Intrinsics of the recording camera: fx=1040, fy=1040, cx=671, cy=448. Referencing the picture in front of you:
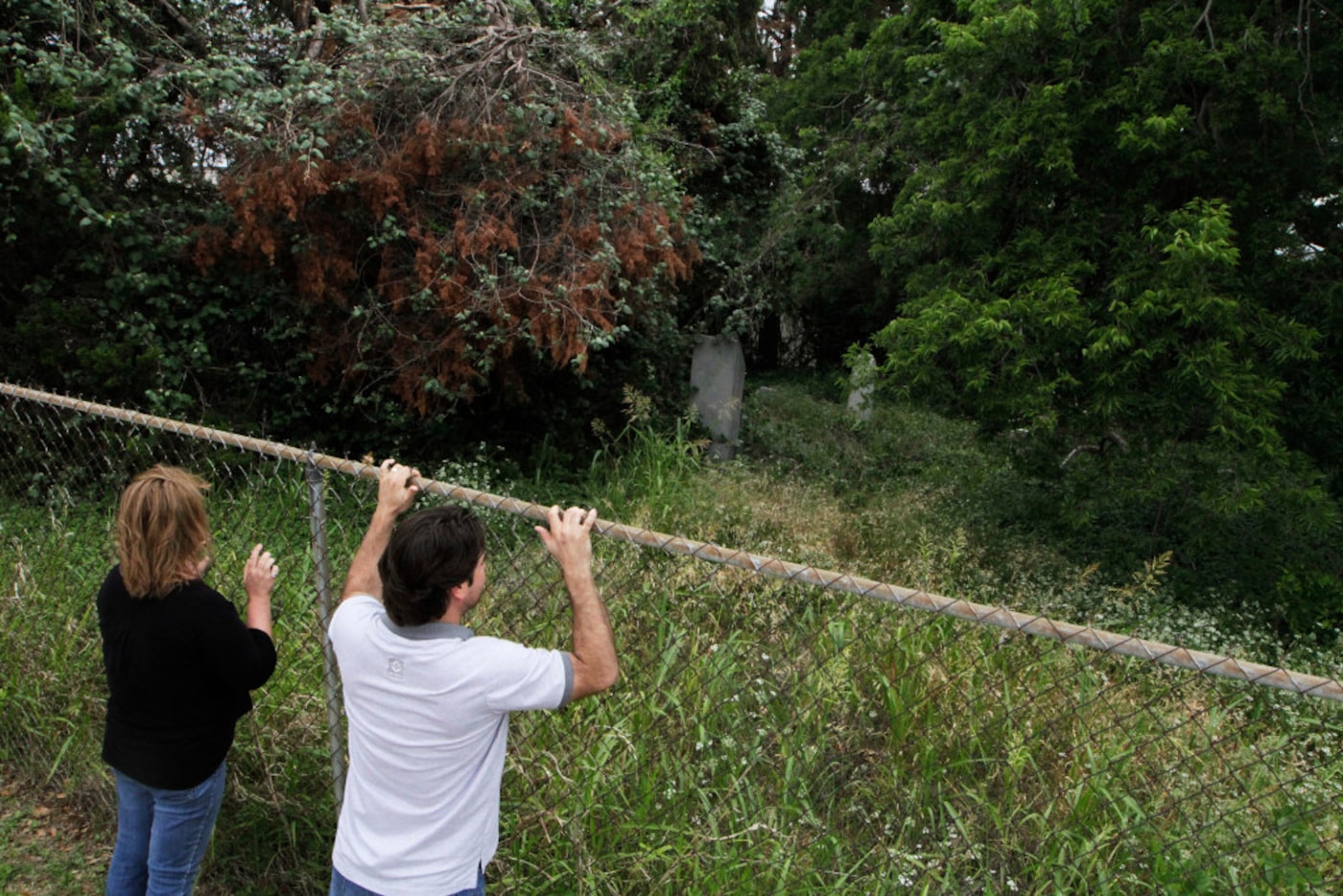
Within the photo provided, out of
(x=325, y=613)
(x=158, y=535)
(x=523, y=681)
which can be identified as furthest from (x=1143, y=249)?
(x=158, y=535)

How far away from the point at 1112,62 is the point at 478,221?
4.25 m

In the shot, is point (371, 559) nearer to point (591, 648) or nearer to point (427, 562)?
point (427, 562)

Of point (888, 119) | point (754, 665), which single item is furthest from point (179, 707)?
point (888, 119)

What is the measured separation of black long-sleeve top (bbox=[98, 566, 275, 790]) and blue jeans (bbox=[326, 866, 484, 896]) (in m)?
0.47

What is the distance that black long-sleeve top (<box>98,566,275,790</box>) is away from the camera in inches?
86.4

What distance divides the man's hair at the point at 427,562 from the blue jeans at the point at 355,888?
51 cm

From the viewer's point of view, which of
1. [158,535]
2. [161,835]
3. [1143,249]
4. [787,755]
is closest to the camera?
[158,535]

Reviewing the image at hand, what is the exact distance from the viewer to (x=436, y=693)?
5.83 ft

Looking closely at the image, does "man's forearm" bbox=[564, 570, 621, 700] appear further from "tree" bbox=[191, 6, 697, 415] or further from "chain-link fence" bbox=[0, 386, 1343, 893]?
"tree" bbox=[191, 6, 697, 415]

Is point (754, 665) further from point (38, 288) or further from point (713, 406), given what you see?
point (713, 406)

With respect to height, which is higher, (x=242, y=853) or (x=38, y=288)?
(x=38, y=288)

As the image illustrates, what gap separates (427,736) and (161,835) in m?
0.94

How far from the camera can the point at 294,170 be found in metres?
6.27

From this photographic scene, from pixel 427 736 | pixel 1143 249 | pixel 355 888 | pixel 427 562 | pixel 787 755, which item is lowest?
pixel 355 888
